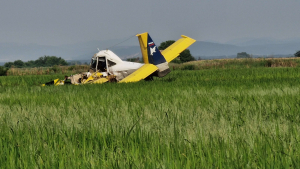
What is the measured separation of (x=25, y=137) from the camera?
3.12 meters

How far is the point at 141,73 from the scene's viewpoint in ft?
44.3

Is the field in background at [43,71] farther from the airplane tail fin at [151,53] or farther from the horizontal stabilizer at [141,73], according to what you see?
the horizontal stabilizer at [141,73]

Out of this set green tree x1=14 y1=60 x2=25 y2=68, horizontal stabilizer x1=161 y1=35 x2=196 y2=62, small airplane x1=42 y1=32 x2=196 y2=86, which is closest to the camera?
small airplane x1=42 y1=32 x2=196 y2=86

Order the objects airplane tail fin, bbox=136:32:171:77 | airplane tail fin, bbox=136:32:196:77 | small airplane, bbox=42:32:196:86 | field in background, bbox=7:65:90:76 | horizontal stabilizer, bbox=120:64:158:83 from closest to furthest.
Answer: horizontal stabilizer, bbox=120:64:158:83 → small airplane, bbox=42:32:196:86 → airplane tail fin, bbox=136:32:196:77 → airplane tail fin, bbox=136:32:171:77 → field in background, bbox=7:65:90:76

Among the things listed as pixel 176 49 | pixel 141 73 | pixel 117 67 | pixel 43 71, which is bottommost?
pixel 141 73

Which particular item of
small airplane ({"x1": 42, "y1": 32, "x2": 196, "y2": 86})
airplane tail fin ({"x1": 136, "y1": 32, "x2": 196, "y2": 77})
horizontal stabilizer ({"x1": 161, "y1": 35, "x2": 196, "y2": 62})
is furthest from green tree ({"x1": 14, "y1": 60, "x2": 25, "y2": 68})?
airplane tail fin ({"x1": 136, "y1": 32, "x2": 196, "y2": 77})

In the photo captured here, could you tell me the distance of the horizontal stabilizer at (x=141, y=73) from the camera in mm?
13328

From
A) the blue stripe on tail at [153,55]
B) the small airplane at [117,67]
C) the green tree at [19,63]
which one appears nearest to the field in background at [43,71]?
the small airplane at [117,67]

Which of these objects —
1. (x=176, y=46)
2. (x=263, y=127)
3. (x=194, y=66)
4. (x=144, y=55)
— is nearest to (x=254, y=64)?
(x=194, y=66)

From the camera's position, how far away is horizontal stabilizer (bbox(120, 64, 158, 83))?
1333 cm

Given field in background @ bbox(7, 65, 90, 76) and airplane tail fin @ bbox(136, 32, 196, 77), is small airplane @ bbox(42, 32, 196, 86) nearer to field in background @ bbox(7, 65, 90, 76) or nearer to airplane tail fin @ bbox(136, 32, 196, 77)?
airplane tail fin @ bbox(136, 32, 196, 77)

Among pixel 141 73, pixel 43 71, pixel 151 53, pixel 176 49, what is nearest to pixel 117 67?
pixel 141 73

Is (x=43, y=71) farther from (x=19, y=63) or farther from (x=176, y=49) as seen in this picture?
(x=19, y=63)

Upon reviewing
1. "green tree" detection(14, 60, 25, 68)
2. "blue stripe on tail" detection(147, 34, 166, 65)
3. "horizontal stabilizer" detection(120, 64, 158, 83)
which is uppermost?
"green tree" detection(14, 60, 25, 68)
